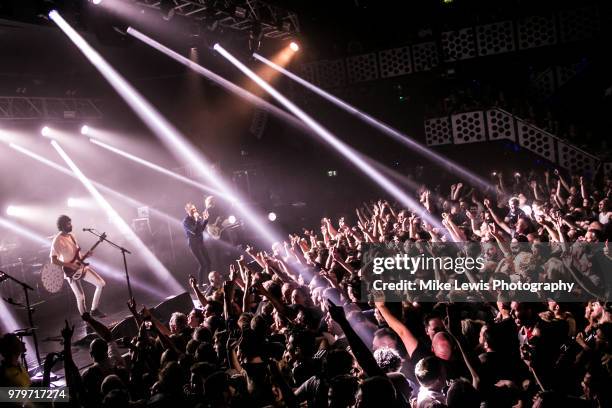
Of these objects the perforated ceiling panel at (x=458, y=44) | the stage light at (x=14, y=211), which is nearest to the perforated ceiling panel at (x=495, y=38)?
the perforated ceiling panel at (x=458, y=44)

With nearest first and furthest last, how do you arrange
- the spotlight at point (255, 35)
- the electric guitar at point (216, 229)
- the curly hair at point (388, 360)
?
the curly hair at point (388, 360) < the spotlight at point (255, 35) < the electric guitar at point (216, 229)

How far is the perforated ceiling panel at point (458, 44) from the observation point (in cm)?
1143

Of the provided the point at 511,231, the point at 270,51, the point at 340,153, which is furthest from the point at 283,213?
the point at 511,231

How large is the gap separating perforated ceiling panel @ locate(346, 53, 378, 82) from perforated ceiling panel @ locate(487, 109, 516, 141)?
322 centimetres

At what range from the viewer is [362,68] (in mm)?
12586

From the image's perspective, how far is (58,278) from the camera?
8055 millimetres

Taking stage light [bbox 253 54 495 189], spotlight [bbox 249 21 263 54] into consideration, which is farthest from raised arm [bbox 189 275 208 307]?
stage light [bbox 253 54 495 189]

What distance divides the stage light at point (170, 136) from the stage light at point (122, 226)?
6.78ft

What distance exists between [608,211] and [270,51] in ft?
30.8

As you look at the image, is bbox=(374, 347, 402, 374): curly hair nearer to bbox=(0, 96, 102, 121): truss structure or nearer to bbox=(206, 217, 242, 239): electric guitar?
bbox=(206, 217, 242, 239): electric guitar

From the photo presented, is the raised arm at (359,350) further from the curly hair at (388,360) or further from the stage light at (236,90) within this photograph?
the stage light at (236,90)

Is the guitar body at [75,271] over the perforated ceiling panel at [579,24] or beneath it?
beneath

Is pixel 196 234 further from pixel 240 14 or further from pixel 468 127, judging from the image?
pixel 468 127

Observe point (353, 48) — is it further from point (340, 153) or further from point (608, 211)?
point (608, 211)
